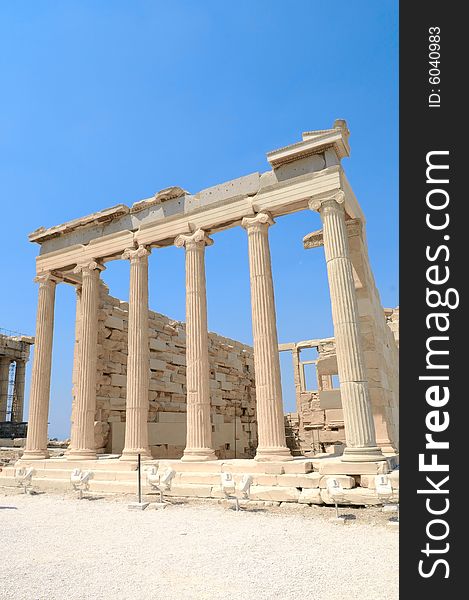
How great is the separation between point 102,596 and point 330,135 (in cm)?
1262

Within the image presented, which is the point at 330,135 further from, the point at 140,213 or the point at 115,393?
the point at 115,393

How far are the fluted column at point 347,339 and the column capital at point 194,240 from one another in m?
4.01

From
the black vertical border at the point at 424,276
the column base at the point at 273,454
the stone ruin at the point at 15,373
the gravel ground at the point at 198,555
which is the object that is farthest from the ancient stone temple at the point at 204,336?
the stone ruin at the point at 15,373

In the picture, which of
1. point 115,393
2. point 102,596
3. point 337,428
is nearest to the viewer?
point 102,596

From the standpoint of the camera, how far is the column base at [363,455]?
11.6m

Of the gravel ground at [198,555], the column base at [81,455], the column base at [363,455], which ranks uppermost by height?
the column base at [81,455]

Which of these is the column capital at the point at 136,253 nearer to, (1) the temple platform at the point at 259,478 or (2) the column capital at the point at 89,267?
(2) the column capital at the point at 89,267

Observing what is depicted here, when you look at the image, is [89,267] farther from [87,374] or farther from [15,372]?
[15,372]

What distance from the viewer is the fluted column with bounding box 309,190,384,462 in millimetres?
12008

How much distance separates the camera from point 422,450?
15.6 ft

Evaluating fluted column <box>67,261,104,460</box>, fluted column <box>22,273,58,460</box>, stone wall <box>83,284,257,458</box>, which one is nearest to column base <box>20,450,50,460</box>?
fluted column <box>22,273,58,460</box>

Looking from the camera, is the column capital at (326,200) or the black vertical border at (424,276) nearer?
the black vertical border at (424,276)

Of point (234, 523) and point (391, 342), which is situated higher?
point (391, 342)

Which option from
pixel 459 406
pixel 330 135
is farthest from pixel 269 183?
pixel 459 406
